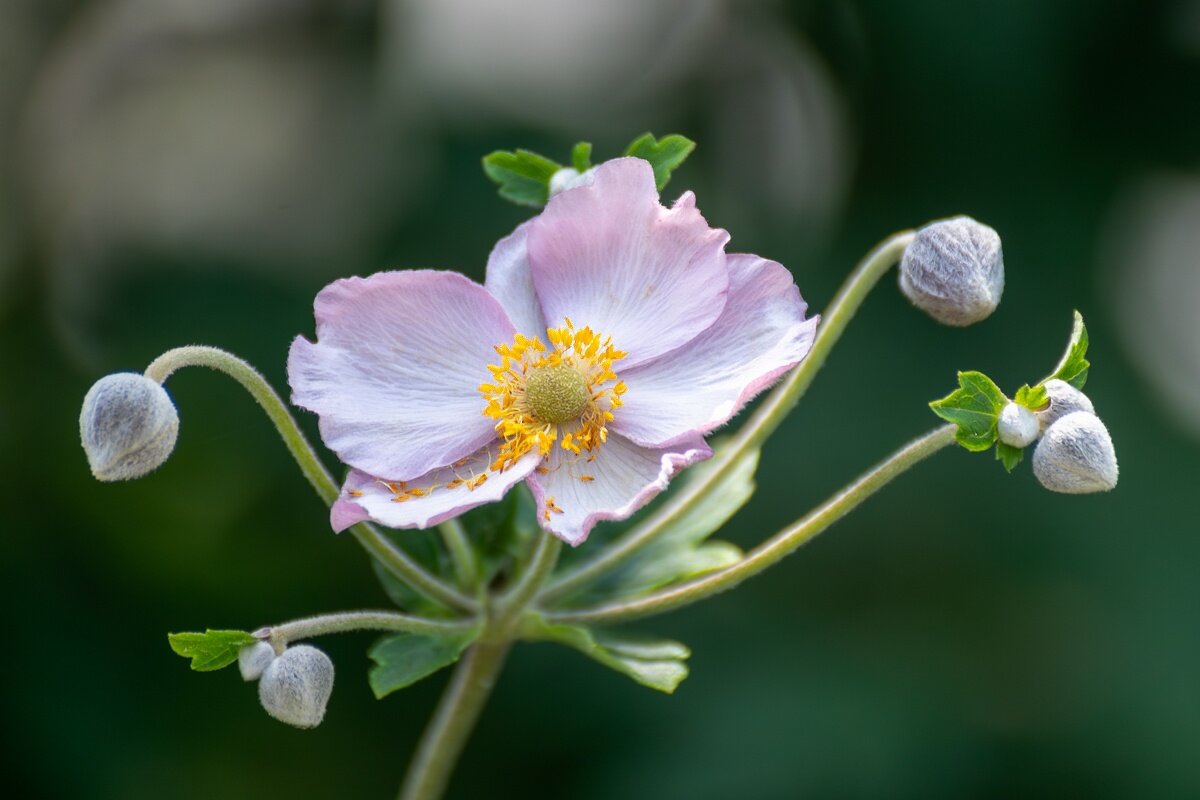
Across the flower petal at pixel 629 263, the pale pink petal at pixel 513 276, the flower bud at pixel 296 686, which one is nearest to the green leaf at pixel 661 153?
the flower petal at pixel 629 263

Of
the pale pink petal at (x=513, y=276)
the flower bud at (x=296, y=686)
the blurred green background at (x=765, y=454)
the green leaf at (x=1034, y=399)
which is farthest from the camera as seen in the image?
the blurred green background at (x=765, y=454)

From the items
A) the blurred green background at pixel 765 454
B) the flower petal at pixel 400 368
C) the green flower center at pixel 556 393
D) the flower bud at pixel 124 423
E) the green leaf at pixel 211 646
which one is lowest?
the blurred green background at pixel 765 454

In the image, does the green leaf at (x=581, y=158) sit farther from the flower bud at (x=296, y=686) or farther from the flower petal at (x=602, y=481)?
the flower bud at (x=296, y=686)

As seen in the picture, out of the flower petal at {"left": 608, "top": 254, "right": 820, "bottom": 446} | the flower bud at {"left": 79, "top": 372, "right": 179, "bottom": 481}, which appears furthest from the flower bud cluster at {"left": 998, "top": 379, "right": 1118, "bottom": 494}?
the flower bud at {"left": 79, "top": 372, "right": 179, "bottom": 481}

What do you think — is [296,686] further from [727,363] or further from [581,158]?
[581,158]

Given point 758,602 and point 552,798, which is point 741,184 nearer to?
point 758,602

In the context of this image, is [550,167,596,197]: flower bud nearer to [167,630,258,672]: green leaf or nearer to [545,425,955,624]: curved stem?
[545,425,955,624]: curved stem

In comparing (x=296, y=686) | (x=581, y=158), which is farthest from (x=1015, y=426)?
(x=296, y=686)
